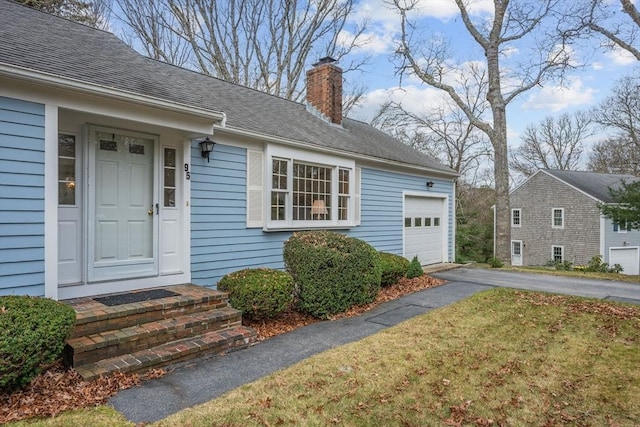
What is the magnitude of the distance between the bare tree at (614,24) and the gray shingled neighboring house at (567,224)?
35.0ft

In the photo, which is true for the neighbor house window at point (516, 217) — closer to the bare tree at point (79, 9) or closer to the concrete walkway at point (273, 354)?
the concrete walkway at point (273, 354)

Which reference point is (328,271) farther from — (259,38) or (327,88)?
(259,38)

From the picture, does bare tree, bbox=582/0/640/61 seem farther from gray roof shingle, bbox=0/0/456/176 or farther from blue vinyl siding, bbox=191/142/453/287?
blue vinyl siding, bbox=191/142/453/287

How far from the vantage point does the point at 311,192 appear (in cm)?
791

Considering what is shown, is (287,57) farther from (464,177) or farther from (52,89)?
(52,89)

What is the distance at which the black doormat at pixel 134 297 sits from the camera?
14.8ft

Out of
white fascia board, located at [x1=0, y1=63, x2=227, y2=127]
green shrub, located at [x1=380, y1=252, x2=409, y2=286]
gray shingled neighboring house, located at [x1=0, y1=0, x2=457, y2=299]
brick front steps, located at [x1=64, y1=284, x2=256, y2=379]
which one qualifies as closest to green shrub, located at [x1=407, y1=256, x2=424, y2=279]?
green shrub, located at [x1=380, y1=252, x2=409, y2=286]

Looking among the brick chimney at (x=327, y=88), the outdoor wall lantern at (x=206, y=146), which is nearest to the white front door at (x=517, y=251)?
the brick chimney at (x=327, y=88)

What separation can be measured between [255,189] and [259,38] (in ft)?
46.4

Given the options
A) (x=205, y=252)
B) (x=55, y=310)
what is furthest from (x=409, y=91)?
(x=55, y=310)

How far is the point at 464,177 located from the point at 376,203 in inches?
667

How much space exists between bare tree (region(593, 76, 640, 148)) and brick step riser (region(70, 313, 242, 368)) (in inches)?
1035

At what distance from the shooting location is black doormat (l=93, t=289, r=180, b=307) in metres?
4.51

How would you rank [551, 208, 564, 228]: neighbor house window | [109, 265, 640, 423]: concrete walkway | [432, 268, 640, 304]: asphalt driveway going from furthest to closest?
1. [551, 208, 564, 228]: neighbor house window
2. [432, 268, 640, 304]: asphalt driveway
3. [109, 265, 640, 423]: concrete walkway
